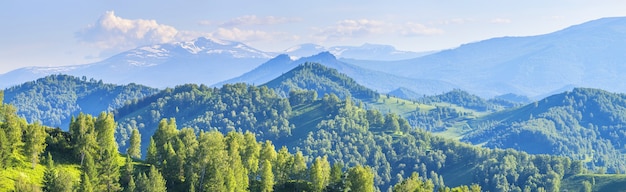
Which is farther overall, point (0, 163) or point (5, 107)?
point (5, 107)

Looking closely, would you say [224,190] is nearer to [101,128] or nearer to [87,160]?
[87,160]

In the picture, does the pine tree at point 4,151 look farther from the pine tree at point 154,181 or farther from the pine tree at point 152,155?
the pine tree at point 152,155

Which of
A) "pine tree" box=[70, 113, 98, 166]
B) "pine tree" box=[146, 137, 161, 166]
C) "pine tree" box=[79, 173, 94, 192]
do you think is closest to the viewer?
"pine tree" box=[79, 173, 94, 192]

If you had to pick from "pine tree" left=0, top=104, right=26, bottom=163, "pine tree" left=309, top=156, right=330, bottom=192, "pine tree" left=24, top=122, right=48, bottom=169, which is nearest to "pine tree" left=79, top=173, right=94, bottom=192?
"pine tree" left=0, top=104, right=26, bottom=163

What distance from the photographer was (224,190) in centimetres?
10725

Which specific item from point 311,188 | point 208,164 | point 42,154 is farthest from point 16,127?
point 311,188

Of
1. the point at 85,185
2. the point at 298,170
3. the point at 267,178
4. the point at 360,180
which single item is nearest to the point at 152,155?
the point at 267,178

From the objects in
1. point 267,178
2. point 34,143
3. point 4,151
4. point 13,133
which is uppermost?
point 13,133

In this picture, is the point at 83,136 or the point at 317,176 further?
the point at 317,176

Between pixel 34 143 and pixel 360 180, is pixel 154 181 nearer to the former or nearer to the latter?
pixel 34 143

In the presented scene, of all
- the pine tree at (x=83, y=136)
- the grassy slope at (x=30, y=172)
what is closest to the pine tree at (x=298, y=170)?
the pine tree at (x=83, y=136)

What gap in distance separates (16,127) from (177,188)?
30.9 m

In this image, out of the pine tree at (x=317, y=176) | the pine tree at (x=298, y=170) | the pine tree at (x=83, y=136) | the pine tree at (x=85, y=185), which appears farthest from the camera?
the pine tree at (x=298, y=170)

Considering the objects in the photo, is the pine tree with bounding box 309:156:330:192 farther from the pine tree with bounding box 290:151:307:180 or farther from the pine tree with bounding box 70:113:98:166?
the pine tree with bounding box 70:113:98:166
